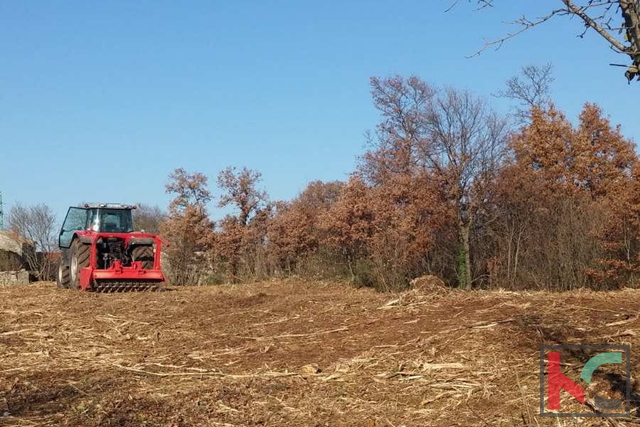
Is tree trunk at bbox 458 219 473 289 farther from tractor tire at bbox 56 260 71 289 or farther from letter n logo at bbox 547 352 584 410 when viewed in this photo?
letter n logo at bbox 547 352 584 410

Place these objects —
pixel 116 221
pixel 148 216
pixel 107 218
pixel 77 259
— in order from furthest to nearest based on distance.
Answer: pixel 148 216 → pixel 116 221 → pixel 107 218 → pixel 77 259

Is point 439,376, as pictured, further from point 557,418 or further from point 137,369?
point 137,369

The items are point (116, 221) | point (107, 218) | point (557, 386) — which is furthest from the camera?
point (116, 221)

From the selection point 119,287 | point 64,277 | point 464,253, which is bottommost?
point 119,287

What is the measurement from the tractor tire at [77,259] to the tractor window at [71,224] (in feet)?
3.78

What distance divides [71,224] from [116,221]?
2240 millimetres

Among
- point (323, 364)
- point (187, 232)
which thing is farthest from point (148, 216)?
point (323, 364)

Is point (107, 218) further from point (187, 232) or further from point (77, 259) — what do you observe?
point (187, 232)

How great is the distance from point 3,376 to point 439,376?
4316mm

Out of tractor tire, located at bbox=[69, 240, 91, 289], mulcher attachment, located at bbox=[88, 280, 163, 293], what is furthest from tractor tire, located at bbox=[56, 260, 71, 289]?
mulcher attachment, located at bbox=[88, 280, 163, 293]

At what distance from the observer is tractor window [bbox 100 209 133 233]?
16.7 m

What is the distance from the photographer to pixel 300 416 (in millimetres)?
4746

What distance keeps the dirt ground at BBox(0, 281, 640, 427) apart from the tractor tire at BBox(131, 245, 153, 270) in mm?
6241

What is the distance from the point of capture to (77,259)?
15672 mm
